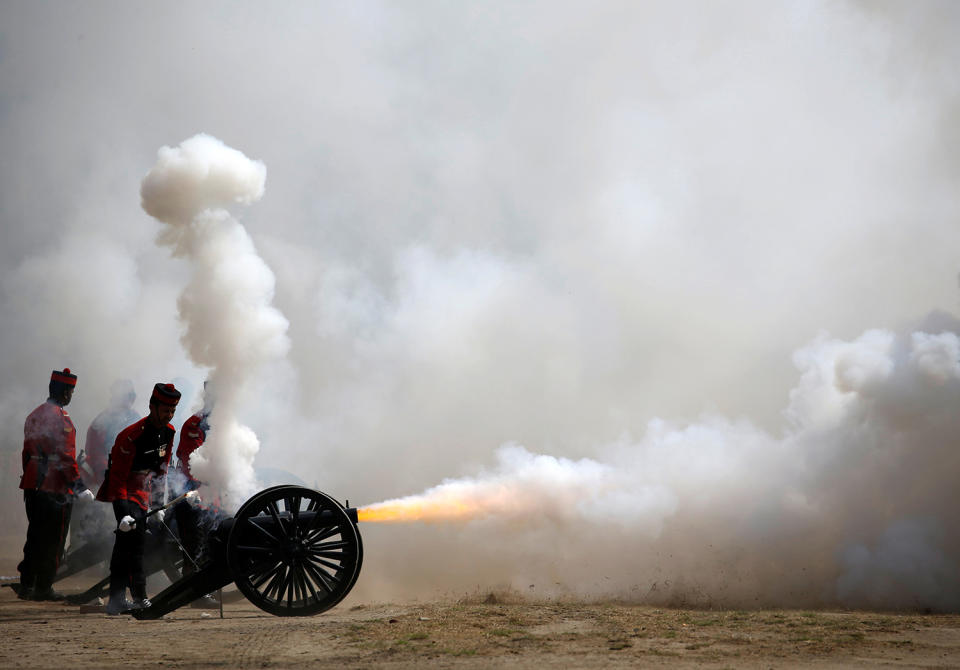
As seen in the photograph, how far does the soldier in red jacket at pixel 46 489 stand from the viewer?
10.1 metres

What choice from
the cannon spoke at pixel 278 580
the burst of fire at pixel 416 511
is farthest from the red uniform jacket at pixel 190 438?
the cannon spoke at pixel 278 580

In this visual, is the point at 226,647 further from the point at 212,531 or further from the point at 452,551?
the point at 452,551

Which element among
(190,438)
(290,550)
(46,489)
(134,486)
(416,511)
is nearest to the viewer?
(290,550)

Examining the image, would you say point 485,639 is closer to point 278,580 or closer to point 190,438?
point 278,580

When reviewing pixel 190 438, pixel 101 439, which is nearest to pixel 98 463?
pixel 101 439

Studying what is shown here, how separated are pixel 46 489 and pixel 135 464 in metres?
2.25

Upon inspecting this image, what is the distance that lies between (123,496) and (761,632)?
6.39 meters

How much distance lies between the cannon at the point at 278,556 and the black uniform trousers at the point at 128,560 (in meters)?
0.41

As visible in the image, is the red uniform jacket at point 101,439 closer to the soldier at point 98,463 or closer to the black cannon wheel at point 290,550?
the soldier at point 98,463

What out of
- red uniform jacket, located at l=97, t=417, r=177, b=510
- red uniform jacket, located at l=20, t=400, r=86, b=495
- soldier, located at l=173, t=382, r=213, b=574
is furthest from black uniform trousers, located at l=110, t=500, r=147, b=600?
red uniform jacket, located at l=20, t=400, r=86, b=495

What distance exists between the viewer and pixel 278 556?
8109 millimetres

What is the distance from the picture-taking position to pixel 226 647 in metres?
6.81

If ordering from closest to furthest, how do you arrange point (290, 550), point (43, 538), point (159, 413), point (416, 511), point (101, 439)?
1. point (290, 550)
2. point (159, 413)
3. point (43, 538)
4. point (416, 511)
5. point (101, 439)

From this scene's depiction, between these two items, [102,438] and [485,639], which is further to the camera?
[102,438]
